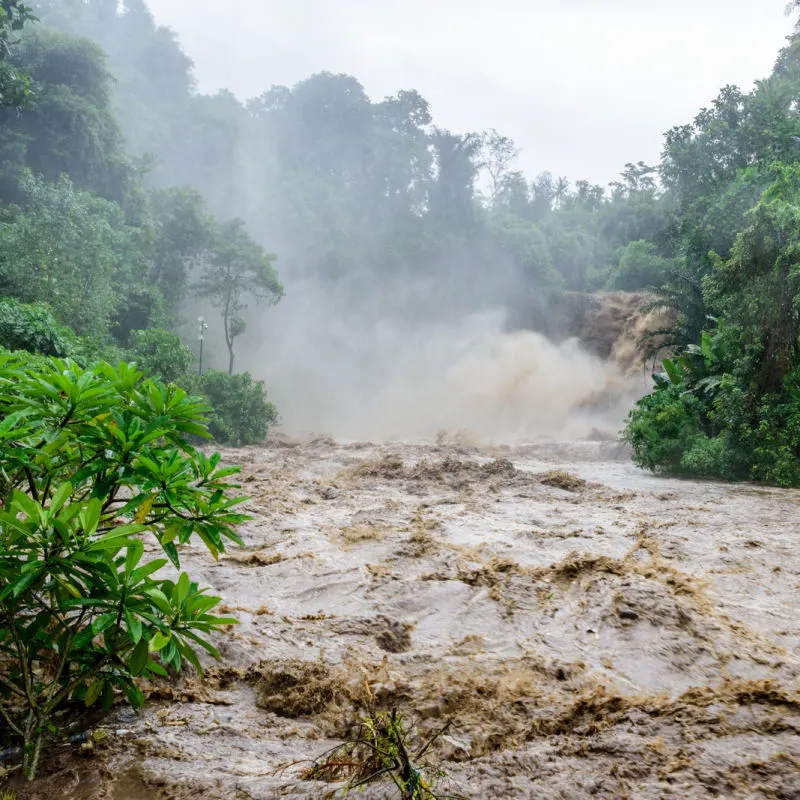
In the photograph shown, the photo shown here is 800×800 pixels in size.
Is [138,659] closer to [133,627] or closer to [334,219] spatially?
[133,627]

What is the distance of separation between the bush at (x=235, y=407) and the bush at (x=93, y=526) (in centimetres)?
1914

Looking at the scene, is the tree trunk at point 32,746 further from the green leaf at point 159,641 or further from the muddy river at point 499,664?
the green leaf at point 159,641

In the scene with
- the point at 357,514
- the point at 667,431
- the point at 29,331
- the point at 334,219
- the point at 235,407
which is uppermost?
the point at 334,219

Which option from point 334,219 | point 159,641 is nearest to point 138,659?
point 159,641

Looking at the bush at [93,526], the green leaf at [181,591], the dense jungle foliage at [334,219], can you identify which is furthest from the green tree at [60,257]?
the green leaf at [181,591]

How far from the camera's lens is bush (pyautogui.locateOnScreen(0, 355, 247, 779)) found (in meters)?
1.93

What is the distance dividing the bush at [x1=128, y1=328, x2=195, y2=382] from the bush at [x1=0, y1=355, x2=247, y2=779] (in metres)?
18.4

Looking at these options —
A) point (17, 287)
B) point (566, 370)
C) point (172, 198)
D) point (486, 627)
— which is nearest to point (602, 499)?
point (486, 627)

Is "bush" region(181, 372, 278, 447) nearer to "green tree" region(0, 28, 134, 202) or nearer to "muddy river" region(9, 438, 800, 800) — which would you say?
"green tree" region(0, 28, 134, 202)

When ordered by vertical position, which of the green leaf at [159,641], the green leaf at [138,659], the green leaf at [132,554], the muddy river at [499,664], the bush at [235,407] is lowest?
the bush at [235,407]

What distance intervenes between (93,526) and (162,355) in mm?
19850

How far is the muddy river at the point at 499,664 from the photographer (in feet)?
7.62

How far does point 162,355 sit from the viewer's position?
20422 mm

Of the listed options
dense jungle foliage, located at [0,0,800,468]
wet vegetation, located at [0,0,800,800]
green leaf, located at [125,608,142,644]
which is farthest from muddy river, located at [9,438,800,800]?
dense jungle foliage, located at [0,0,800,468]
